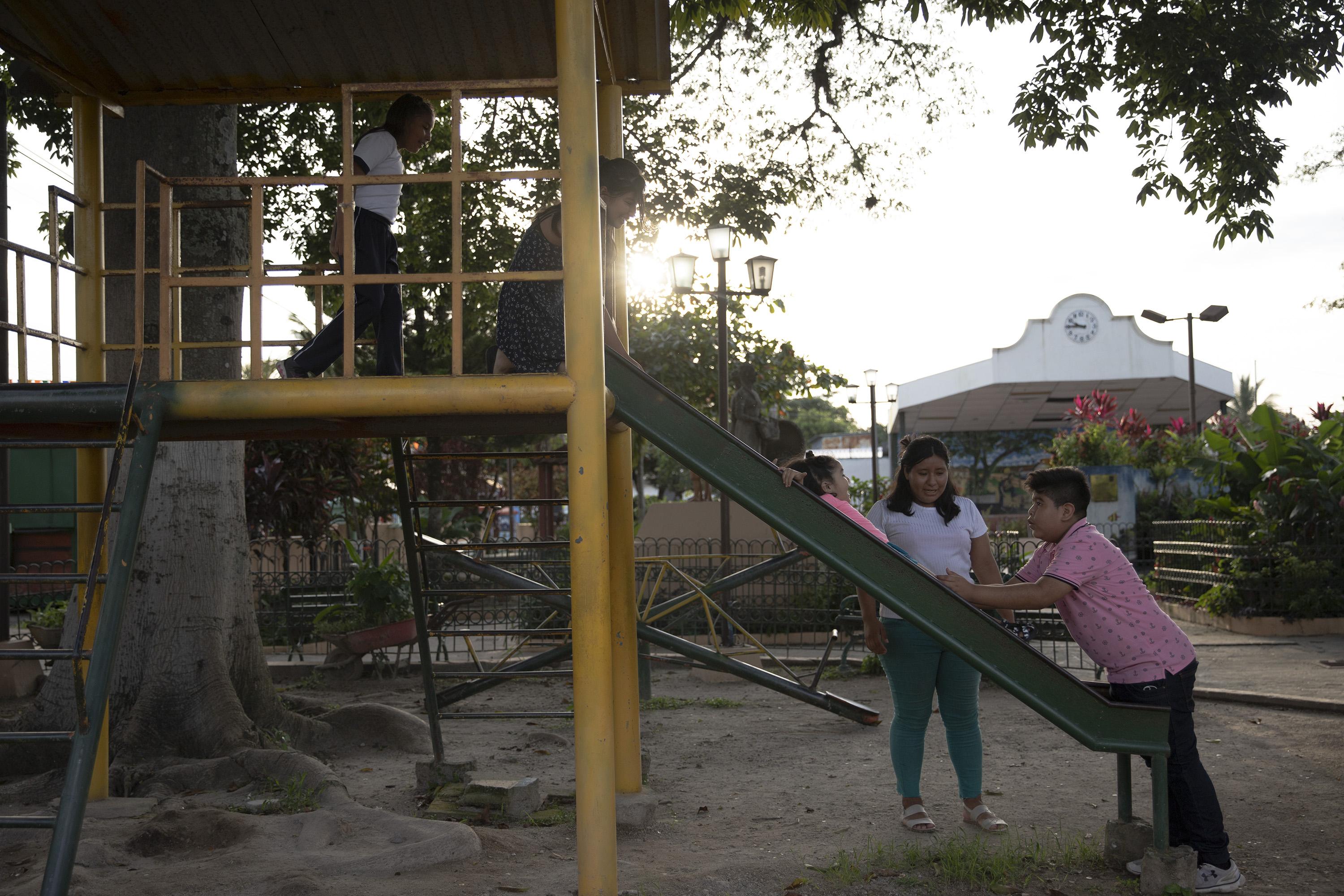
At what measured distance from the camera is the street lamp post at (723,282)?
1215 centimetres

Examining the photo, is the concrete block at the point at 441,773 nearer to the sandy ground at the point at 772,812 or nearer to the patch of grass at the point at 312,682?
the sandy ground at the point at 772,812

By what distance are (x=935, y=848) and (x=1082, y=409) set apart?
17515 mm

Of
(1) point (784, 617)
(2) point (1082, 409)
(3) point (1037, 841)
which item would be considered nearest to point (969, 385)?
(2) point (1082, 409)

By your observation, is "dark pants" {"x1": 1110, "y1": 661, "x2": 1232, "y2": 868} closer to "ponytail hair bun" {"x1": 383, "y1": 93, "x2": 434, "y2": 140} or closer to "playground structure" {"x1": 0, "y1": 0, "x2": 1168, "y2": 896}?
"playground structure" {"x1": 0, "y1": 0, "x2": 1168, "y2": 896}

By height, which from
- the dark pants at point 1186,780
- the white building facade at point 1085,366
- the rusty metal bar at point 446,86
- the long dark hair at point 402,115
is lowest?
the dark pants at point 1186,780

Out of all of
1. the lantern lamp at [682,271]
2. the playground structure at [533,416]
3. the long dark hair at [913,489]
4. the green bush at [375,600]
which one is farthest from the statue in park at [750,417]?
the playground structure at [533,416]

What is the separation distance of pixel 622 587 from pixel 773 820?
1296 millimetres

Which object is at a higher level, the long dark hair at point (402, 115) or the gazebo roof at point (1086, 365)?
the gazebo roof at point (1086, 365)

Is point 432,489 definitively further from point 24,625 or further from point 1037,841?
point 1037,841

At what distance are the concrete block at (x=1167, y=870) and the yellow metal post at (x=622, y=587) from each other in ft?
7.41

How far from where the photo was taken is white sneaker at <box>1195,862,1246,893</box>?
394 centimetres

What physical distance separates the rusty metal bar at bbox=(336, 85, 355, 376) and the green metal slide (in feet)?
3.13

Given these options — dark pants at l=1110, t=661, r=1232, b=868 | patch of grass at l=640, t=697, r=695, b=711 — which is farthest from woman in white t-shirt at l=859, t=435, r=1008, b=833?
patch of grass at l=640, t=697, r=695, b=711

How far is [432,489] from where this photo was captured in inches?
918
